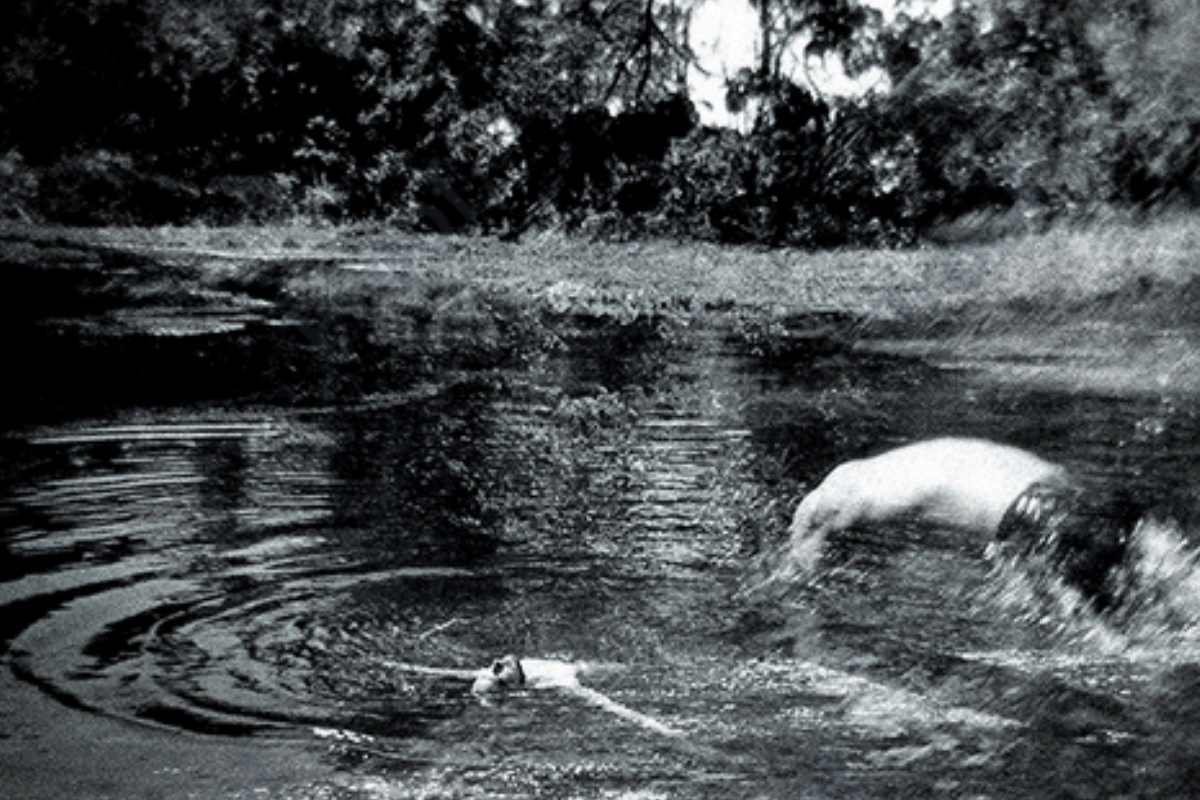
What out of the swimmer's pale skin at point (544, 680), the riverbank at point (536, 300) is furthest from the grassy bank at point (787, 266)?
the swimmer's pale skin at point (544, 680)

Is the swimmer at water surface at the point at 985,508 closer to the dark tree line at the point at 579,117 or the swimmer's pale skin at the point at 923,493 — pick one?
the swimmer's pale skin at the point at 923,493

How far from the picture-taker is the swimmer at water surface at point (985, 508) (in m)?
3.16

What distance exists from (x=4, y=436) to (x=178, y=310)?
1.91ft

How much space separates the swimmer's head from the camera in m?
2.36

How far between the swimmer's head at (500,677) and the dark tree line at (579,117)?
1.71 metres

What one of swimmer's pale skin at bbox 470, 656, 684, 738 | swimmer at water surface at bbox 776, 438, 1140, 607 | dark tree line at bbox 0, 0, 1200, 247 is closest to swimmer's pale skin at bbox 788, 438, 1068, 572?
swimmer at water surface at bbox 776, 438, 1140, 607

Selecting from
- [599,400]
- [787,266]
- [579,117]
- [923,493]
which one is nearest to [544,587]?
[923,493]

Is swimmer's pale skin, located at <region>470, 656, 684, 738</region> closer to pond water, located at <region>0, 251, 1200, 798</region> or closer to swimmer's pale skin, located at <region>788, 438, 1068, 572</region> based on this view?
pond water, located at <region>0, 251, 1200, 798</region>

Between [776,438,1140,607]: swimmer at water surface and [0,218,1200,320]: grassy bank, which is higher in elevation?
[0,218,1200,320]: grassy bank

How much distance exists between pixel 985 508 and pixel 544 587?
1.11m

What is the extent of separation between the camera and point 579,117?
408cm

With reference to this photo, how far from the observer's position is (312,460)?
13.4ft

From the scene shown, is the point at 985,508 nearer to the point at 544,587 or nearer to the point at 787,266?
the point at 544,587

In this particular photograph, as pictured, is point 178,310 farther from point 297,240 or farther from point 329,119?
point 329,119
